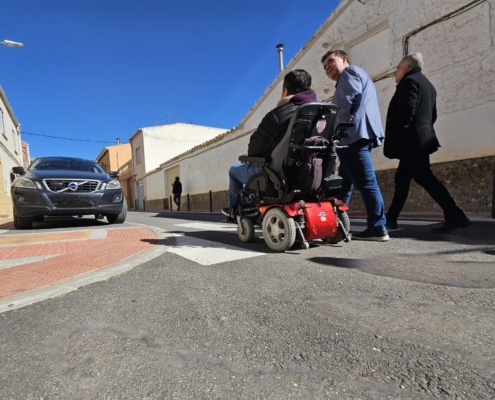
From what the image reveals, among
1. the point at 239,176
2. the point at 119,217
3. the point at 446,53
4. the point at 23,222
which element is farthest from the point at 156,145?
the point at 239,176

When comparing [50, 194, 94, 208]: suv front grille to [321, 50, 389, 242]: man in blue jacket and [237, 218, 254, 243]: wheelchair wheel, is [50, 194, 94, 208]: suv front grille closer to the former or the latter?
[237, 218, 254, 243]: wheelchair wheel

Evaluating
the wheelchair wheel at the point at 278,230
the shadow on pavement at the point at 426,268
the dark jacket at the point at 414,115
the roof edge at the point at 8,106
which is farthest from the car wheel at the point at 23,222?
the roof edge at the point at 8,106

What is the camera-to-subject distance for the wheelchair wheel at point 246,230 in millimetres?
3010

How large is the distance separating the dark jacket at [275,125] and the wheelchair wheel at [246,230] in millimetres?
697

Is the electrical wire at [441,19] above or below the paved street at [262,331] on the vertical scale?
above

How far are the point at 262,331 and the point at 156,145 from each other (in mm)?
28083

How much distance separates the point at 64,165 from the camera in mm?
5828

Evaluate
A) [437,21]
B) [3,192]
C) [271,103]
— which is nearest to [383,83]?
[437,21]

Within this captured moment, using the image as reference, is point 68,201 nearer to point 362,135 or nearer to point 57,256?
point 57,256

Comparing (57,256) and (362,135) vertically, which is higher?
(362,135)

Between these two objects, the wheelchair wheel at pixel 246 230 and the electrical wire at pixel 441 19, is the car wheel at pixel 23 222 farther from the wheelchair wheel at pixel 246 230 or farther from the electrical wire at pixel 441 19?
the electrical wire at pixel 441 19

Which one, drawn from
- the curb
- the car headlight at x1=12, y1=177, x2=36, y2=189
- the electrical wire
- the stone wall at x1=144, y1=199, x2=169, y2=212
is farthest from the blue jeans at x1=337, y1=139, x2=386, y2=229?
the stone wall at x1=144, y1=199, x2=169, y2=212

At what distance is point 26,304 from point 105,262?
0.80 m

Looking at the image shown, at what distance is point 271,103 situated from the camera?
476 inches
